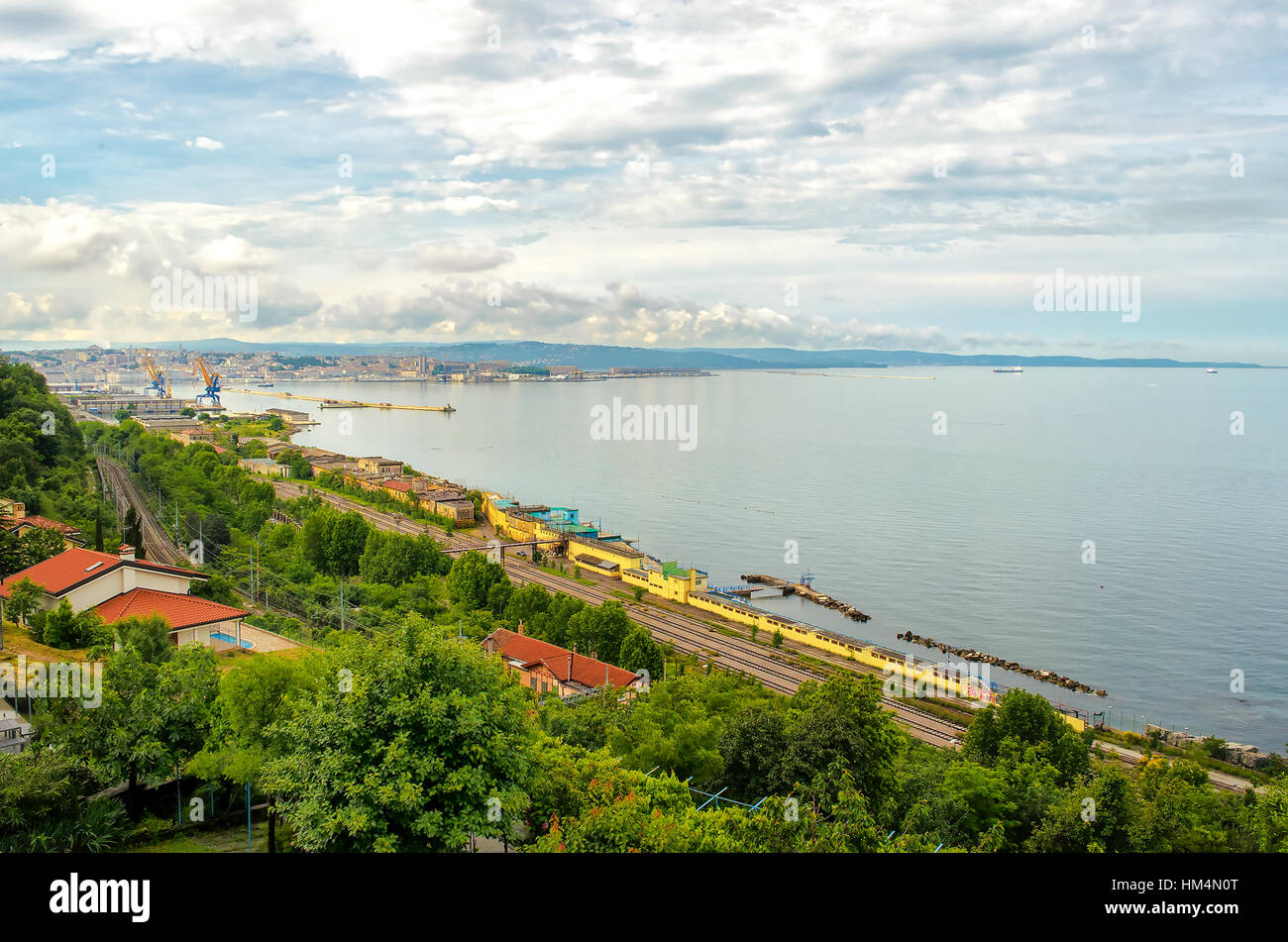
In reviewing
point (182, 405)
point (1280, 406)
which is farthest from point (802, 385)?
point (182, 405)

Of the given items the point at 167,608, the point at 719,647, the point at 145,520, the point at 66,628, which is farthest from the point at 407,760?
the point at 145,520

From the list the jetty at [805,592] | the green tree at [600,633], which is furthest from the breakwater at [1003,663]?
the green tree at [600,633]

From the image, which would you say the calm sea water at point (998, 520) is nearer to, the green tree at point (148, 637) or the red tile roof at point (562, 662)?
the red tile roof at point (562, 662)

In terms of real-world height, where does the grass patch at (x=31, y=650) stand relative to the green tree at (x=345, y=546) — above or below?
above

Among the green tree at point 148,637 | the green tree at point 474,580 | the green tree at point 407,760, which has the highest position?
the green tree at point 407,760

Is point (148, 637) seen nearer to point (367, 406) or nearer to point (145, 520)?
point (145, 520)

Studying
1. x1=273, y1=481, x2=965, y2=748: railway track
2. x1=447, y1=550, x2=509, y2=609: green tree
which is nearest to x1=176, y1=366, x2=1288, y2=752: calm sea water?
x1=273, y1=481, x2=965, y2=748: railway track
